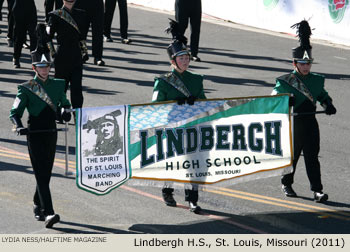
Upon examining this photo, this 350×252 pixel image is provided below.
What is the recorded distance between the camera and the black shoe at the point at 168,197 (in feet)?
37.2

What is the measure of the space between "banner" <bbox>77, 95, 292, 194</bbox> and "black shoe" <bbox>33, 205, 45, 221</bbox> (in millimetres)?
658

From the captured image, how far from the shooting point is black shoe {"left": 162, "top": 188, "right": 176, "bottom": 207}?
11336mm

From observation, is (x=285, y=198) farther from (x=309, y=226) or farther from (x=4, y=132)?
(x=4, y=132)

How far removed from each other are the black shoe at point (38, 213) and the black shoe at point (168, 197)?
165cm

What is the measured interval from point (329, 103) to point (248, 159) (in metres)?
1.50

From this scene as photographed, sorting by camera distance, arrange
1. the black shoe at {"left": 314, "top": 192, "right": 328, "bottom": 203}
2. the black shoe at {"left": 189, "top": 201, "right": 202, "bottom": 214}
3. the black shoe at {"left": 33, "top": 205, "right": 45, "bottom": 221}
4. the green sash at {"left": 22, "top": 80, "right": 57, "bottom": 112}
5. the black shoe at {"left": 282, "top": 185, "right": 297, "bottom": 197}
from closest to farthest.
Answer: the green sash at {"left": 22, "top": 80, "right": 57, "bottom": 112}
the black shoe at {"left": 33, "top": 205, "right": 45, "bottom": 221}
the black shoe at {"left": 189, "top": 201, "right": 202, "bottom": 214}
the black shoe at {"left": 314, "top": 192, "right": 328, "bottom": 203}
the black shoe at {"left": 282, "top": 185, "right": 297, "bottom": 197}

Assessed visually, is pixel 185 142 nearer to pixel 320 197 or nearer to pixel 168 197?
pixel 168 197

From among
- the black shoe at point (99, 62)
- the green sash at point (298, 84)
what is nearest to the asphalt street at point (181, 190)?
the black shoe at point (99, 62)

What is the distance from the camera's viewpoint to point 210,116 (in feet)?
36.1

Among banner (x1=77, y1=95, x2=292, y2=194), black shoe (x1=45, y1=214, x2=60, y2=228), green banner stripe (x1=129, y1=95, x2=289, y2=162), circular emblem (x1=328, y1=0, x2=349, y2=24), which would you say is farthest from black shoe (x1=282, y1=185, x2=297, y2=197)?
circular emblem (x1=328, y1=0, x2=349, y2=24)

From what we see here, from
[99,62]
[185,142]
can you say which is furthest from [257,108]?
[99,62]

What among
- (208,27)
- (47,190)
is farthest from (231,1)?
(47,190)

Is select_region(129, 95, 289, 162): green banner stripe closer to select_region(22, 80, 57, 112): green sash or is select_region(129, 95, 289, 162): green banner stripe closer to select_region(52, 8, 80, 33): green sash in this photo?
select_region(22, 80, 57, 112): green sash

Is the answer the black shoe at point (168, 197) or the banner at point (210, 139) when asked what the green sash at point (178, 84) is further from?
the black shoe at point (168, 197)
